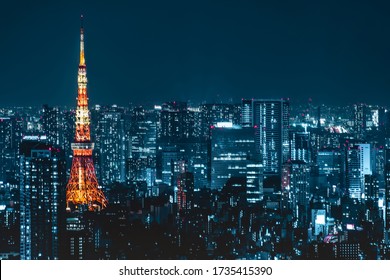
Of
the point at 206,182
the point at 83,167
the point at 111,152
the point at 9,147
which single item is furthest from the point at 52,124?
the point at 206,182

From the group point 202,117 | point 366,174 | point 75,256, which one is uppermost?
point 202,117

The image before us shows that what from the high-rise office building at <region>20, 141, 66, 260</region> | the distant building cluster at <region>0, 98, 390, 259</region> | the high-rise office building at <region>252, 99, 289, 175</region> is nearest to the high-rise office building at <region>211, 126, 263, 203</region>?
the distant building cluster at <region>0, 98, 390, 259</region>

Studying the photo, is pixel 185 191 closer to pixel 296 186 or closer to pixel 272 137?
pixel 296 186

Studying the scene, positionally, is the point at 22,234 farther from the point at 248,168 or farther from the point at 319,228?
the point at 248,168
